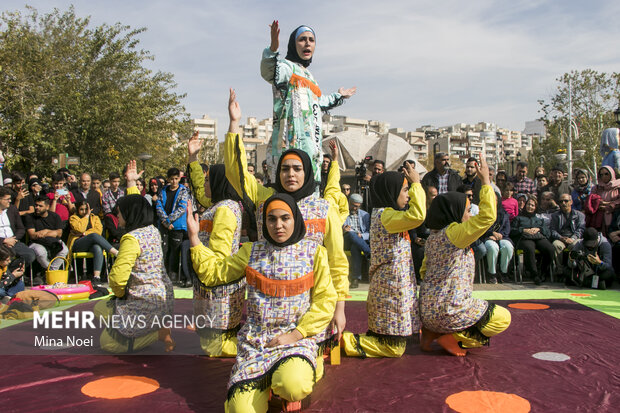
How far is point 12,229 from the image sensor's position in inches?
283

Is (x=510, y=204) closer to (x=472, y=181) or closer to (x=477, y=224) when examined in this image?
(x=472, y=181)

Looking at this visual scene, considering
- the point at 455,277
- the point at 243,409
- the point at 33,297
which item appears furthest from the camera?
the point at 33,297

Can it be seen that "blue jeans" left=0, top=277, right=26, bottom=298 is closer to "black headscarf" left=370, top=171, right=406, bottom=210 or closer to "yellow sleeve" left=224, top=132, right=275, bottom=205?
"yellow sleeve" left=224, top=132, right=275, bottom=205

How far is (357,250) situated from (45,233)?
4.64 metres

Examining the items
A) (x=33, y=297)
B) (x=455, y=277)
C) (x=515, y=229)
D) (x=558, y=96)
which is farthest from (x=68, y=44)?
(x=558, y=96)

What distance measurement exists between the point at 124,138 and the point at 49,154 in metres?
2.52

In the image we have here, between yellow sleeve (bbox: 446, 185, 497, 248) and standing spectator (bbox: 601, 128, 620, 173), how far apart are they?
5.85 m

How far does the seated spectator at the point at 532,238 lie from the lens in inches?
295

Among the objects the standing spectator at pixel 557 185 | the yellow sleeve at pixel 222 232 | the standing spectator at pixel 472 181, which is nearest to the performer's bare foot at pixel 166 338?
the yellow sleeve at pixel 222 232

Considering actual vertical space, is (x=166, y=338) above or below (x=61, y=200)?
below

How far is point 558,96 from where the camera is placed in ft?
86.7

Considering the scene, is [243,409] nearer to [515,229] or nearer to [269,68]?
[269,68]

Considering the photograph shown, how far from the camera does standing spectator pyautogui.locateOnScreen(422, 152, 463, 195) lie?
755 cm

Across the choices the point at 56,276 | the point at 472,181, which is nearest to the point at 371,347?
the point at 472,181
